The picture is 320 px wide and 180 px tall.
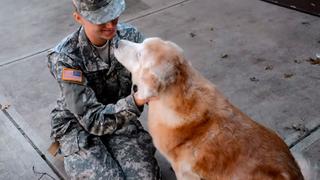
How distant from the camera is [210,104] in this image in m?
2.51

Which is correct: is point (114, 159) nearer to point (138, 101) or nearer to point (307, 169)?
point (138, 101)

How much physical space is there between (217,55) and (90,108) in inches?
81.1

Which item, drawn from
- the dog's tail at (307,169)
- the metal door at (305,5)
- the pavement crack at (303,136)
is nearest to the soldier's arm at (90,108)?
the dog's tail at (307,169)

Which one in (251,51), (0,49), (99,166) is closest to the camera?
(99,166)

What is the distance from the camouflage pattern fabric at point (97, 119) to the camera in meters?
2.73

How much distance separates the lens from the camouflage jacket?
271 centimetres

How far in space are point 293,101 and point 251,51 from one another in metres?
0.96

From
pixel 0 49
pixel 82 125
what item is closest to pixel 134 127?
pixel 82 125

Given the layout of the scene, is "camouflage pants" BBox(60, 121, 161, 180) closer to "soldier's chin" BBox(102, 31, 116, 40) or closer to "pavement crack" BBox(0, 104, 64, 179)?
"pavement crack" BBox(0, 104, 64, 179)

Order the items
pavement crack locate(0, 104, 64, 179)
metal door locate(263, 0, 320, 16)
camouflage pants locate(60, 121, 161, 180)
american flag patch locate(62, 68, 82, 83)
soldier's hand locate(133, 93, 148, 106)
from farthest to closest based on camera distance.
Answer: metal door locate(263, 0, 320, 16), pavement crack locate(0, 104, 64, 179), camouflage pants locate(60, 121, 161, 180), american flag patch locate(62, 68, 82, 83), soldier's hand locate(133, 93, 148, 106)

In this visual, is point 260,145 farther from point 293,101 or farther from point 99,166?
point 293,101

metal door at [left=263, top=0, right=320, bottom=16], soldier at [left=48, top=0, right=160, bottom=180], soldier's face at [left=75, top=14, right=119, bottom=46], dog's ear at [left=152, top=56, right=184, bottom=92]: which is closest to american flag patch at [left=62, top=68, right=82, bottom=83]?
soldier at [left=48, top=0, right=160, bottom=180]

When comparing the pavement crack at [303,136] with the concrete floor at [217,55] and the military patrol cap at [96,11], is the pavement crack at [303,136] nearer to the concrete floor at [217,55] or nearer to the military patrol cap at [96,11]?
the concrete floor at [217,55]

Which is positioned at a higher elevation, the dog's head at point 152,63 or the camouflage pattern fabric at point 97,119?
the dog's head at point 152,63
